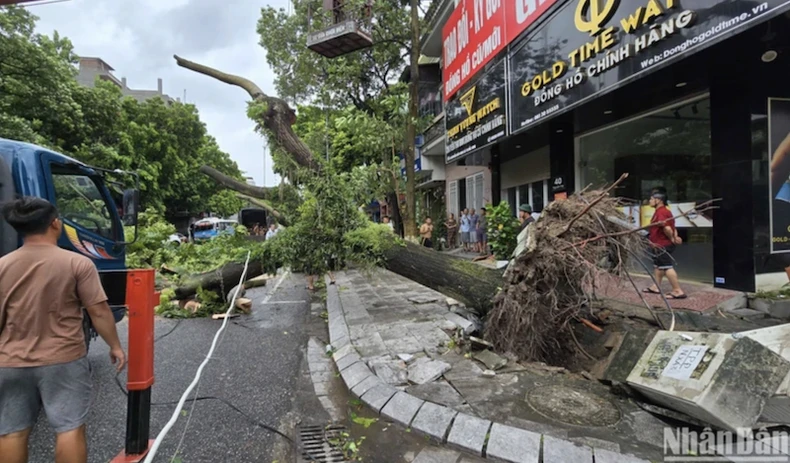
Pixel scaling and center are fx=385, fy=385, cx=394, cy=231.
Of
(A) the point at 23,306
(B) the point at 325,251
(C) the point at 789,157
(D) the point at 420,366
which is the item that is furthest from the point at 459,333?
(C) the point at 789,157

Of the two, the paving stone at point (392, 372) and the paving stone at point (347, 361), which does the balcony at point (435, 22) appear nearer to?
the paving stone at point (347, 361)

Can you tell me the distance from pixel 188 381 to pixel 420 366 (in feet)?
8.03

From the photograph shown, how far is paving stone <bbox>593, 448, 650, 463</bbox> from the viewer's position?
7.55 ft

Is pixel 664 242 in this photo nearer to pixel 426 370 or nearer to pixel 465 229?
pixel 426 370

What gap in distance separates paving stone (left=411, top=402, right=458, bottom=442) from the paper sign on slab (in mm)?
1591

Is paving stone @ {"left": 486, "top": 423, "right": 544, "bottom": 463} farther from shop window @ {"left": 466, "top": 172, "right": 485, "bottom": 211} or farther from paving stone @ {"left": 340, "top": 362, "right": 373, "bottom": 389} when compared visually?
shop window @ {"left": 466, "top": 172, "right": 485, "bottom": 211}

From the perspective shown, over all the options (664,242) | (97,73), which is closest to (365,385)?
(664,242)

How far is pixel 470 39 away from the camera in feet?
34.7

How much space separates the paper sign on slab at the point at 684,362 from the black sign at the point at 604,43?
3428mm

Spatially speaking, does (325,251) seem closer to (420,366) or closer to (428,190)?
(420,366)

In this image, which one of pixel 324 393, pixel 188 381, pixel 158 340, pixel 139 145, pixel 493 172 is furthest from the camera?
pixel 139 145

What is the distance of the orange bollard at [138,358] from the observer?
2248mm

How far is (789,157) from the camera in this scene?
18.3 feet

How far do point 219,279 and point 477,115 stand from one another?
24.2 ft
